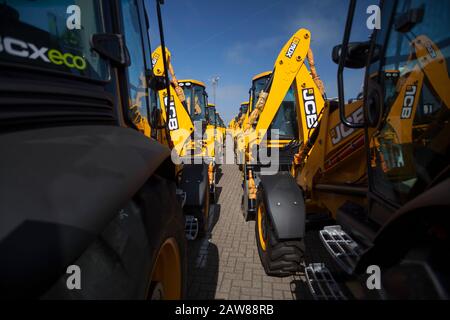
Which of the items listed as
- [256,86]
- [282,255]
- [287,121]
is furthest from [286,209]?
[256,86]

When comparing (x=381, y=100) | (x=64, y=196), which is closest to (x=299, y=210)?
(x=381, y=100)

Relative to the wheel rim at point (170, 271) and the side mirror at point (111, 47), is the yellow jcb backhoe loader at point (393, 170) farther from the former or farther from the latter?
the side mirror at point (111, 47)

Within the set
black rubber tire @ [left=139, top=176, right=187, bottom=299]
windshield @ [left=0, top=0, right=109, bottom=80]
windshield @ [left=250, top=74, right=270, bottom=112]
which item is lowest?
black rubber tire @ [left=139, top=176, right=187, bottom=299]

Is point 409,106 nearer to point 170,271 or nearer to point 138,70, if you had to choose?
point 170,271

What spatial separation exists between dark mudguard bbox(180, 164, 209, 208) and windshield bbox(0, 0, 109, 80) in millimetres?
2710

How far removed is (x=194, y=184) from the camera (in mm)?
4059

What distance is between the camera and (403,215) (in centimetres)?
111

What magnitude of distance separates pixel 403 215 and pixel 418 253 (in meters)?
0.17

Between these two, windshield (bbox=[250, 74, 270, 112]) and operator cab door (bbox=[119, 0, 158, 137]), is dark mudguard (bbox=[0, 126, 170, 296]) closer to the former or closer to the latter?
operator cab door (bbox=[119, 0, 158, 137])

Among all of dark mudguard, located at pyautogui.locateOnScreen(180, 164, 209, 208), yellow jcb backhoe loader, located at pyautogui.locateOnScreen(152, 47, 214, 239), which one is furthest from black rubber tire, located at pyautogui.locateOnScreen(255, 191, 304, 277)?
dark mudguard, located at pyautogui.locateOnScreen(180, 164, 209, 208)

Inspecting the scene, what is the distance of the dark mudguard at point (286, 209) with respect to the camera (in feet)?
8.68

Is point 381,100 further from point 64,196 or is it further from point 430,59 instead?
point 64,196

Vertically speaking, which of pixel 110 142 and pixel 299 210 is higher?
pixel 110 142

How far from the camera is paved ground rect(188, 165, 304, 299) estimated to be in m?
2.79
